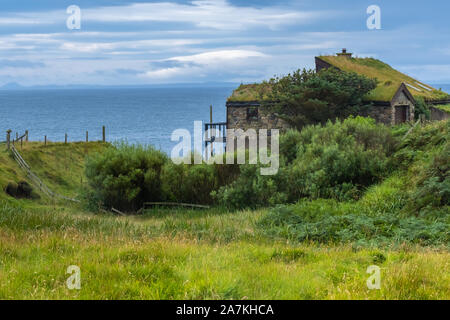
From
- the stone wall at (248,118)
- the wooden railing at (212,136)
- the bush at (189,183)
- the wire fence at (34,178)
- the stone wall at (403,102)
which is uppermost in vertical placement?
the stone wall at (403,102)

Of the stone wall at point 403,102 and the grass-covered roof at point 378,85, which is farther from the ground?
the grass-covered roof at point 378,85

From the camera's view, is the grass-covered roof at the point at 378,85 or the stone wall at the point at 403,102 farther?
the grass-covered roof at the point at 378,85

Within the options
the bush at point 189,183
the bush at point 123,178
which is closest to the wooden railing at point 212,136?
the bush at point 123,178

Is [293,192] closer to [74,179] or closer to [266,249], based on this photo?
[266,249]

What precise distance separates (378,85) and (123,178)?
78.9ft

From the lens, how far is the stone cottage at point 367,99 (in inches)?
1368

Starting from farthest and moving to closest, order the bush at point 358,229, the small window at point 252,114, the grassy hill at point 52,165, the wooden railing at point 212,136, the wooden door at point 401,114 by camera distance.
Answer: the grassy hill at point 52,165 → the wooden railing at point 212,136 → the small window at point 252,114 → the wooden door at point 401,114 → the bush at point 358,229

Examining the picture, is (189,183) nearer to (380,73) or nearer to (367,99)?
(367,99)

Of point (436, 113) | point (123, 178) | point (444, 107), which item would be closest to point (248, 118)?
point (436, 113)

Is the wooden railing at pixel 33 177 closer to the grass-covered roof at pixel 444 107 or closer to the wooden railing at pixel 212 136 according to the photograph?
the wooden railing at pixel 212 136

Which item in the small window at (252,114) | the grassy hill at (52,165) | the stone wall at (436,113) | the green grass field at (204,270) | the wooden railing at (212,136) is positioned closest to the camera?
the green grass field at (204,270)

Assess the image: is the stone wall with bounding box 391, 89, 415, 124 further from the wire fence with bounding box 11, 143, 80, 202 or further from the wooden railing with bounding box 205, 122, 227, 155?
the wire fence with bounding box 11, 143, 80, 202
